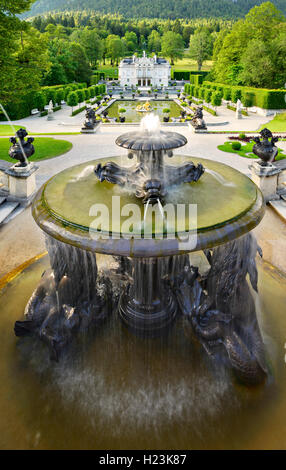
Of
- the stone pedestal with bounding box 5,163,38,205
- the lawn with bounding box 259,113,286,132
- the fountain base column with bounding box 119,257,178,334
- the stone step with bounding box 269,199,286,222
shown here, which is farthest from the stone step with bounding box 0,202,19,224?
the lawn with bounding box 259,113,286,132

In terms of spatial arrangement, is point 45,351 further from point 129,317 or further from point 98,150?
point 98,150

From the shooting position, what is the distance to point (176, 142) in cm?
564

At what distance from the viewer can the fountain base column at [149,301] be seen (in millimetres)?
6094

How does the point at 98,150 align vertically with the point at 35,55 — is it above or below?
below

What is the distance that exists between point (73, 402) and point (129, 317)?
192cm

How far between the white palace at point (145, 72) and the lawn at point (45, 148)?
83.7 meters

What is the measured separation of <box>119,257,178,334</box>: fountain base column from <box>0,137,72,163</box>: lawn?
1505 cm

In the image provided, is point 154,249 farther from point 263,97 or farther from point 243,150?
point 263,97

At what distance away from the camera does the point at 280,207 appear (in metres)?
12.4

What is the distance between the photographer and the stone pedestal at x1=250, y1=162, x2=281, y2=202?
12.8m

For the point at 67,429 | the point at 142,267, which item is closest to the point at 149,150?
the point at 142,267

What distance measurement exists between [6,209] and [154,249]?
9.71 metres

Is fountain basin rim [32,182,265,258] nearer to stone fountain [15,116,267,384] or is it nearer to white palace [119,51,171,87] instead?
stone fountain [15,116,267,384]
